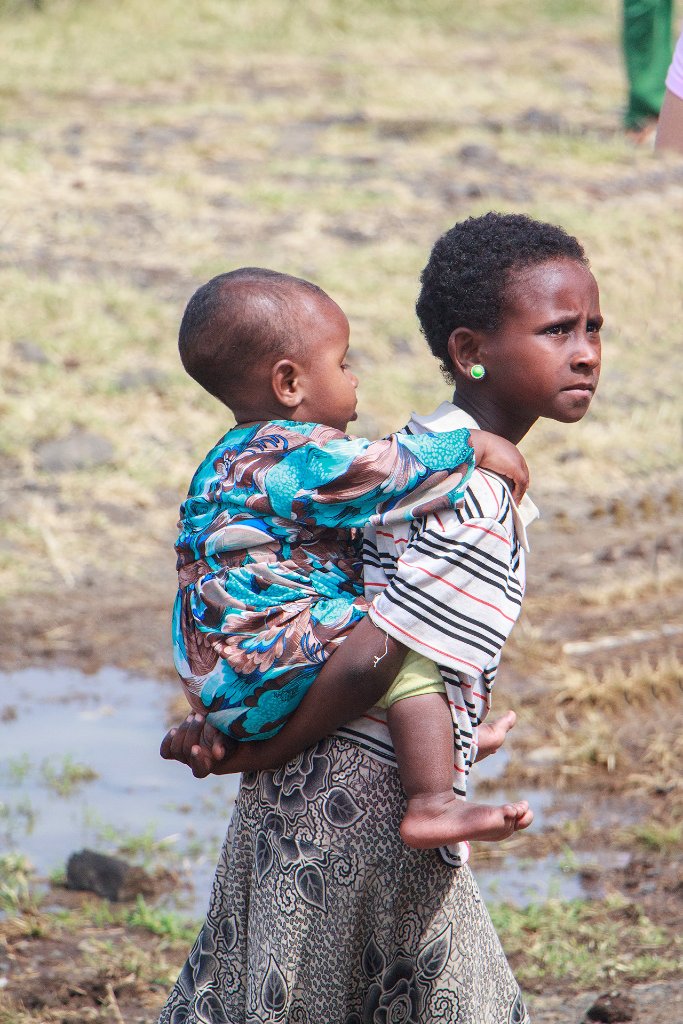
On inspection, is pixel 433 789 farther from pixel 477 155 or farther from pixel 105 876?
pixel 477 155

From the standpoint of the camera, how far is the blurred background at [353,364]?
401cm

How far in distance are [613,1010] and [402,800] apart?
128 cm

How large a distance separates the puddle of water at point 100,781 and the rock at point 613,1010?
1.20 metres

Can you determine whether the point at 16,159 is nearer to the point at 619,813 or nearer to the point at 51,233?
the point at 51,233

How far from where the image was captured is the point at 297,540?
6.23 feet

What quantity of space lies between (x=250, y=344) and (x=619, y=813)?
2782 mm

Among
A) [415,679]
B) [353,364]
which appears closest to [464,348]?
[415,679]

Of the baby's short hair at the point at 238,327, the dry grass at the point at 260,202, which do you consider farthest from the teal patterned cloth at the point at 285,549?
the dry grass at the point at 260,202

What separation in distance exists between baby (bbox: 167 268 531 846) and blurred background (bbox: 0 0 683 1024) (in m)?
1.49

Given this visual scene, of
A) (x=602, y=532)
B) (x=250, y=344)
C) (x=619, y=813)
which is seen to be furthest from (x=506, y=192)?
(x=250, y=344)

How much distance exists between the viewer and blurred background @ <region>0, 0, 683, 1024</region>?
13.2 feet

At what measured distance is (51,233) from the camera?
9.64 metres

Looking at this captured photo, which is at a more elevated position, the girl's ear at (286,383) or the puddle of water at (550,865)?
the girl's ear at (286,383)

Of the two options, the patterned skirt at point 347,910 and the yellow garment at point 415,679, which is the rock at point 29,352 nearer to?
the patterned skirt at point 347,910
